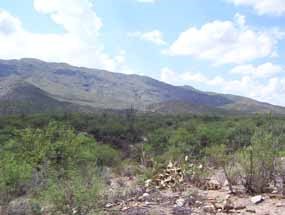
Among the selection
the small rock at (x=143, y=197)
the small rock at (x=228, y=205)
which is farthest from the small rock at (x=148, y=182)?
the small rock at (x=228, y=205)

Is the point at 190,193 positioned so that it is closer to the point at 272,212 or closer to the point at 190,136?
the point at 272,212

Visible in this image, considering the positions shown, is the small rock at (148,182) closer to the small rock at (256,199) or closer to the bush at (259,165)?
the bush at (259,165)

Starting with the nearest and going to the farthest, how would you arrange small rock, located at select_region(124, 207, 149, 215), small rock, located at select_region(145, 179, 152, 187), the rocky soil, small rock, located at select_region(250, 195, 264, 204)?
small rock, located at select_region(124, 207, 149, 215), the rocky soil, small rock, located at select_region(250, 195, 264, 204), small rock, located at select_region(145, 179, 152, 187)

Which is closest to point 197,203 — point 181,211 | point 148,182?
point 181,211

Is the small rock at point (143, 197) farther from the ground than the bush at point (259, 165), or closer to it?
closer to it

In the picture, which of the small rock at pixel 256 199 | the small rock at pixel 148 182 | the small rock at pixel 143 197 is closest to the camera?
the small rock at pixel 256 199

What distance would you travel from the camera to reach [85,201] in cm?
945

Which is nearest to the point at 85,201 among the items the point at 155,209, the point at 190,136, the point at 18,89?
the point at 155,209

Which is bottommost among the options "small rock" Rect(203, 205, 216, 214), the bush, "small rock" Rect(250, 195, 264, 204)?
"small rock" Rect(203, 205, 216, 214)

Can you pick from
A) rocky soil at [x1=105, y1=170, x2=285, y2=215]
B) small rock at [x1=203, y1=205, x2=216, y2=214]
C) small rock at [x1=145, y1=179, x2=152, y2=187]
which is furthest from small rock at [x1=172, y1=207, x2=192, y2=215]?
small rock at [x1=145, y1=179, x2=152, y2=187]

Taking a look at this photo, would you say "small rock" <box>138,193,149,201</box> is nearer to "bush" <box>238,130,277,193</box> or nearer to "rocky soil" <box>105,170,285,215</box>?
"rocky soil" <box>105,170,285,215</box>

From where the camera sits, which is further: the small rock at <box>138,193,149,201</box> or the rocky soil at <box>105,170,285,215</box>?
the small rock at <box>138,193,149,201</box>

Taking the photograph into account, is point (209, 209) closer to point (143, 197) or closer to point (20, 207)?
point (143, 197)

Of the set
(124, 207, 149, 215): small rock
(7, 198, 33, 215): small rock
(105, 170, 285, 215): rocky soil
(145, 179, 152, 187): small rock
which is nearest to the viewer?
(124, 207, 149, 215): small rock
